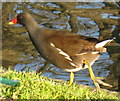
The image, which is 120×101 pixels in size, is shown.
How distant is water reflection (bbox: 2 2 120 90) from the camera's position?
9.60 metres

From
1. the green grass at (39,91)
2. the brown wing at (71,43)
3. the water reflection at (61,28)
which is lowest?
the water reflection at (61,28)

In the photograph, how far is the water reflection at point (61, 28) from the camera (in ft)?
31.5

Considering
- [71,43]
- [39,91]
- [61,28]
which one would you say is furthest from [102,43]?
[61,28]

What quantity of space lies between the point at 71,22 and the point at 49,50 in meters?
6.11

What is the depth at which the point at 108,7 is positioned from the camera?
1334 centimetres

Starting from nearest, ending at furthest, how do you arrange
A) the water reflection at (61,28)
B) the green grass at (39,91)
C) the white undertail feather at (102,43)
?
the green grass at (39,91) < the white undertail feather at (102,43) < the water reflection at (61,28)

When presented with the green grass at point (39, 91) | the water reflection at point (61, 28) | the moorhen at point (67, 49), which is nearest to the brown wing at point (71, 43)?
the moorhen at point (67, 49)

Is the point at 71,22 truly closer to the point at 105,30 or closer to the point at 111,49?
the point at 105,30

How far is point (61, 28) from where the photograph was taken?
38.4 feet

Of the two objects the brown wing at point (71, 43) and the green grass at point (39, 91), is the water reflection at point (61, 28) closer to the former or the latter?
the brown wing at point (71, 43)

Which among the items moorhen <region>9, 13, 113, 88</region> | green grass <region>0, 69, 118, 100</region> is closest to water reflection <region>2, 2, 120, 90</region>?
moorhen <region>9, 13, 113, 88</region>

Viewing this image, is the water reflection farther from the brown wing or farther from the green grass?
the green grass

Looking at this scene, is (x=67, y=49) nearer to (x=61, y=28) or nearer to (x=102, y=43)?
(x=102, y=43)

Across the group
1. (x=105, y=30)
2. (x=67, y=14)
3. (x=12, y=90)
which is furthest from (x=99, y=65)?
(x=12, y=90)
